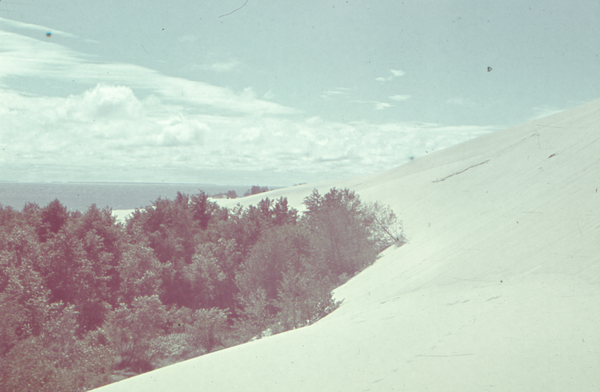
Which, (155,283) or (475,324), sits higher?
(475,324)

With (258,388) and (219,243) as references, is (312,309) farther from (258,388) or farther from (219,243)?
(219,243)

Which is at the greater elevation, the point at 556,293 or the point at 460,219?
the point at 460,219

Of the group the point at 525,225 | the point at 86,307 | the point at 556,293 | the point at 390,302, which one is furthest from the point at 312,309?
the point at 86,307

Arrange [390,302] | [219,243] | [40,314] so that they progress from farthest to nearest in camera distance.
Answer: [219,243] → [40,314] → [390,302]

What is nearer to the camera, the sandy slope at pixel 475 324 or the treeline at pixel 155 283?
the sandy slope at pixel 475 324

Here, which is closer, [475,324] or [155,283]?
[475,324]
